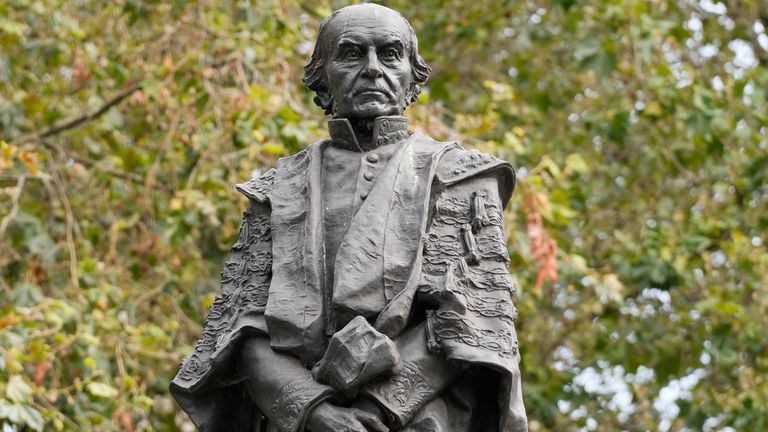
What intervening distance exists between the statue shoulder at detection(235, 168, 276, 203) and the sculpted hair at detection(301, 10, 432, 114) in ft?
1.11

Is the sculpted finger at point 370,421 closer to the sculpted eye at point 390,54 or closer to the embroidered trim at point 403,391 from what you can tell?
the embroidered trim at point 403,391

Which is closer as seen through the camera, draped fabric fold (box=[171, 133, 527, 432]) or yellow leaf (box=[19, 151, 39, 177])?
draped fabric fold (box=[171, 133, 527, 432])

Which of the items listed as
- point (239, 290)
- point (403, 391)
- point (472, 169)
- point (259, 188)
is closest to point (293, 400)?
point (403, 391)

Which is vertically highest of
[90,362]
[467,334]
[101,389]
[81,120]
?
[467,334]

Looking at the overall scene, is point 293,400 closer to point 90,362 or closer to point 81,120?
point 90,362

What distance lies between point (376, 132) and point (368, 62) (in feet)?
0.86

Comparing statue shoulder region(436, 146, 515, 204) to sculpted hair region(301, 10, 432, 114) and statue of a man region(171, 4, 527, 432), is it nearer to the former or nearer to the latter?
statue of a man region(171, 4, 527, 432)

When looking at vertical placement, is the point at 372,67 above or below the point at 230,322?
above

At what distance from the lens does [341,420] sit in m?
6.48

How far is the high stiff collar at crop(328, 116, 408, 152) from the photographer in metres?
7.09

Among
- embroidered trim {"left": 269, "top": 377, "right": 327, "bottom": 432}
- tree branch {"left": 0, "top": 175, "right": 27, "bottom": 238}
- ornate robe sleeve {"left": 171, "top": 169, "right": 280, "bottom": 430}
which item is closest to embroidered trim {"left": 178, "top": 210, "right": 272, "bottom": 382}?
ornate robe sleeve {"left": 171, "top": 169, "right": 280, "bottom": 430}

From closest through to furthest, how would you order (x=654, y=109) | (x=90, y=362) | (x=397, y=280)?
(x=397, y=280) < (x=90, y=362) < (x=654, y=109)

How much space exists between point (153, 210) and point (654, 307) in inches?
157

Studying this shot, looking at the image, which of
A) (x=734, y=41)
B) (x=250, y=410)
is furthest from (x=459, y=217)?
(x=734, y=41)
